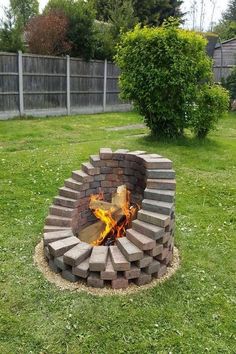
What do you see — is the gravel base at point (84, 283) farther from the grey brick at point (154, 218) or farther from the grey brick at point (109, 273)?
the grey brick at point (154, 218)

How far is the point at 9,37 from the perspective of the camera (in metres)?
11.8

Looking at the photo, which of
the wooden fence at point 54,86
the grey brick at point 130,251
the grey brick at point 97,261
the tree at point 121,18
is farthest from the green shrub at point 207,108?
the tree at point 121,18

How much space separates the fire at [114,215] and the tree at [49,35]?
36.2ft

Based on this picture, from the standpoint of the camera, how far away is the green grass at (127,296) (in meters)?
2.41

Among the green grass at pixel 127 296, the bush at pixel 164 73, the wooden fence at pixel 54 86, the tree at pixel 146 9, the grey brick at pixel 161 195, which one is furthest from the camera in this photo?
the tree at pixel 146 9

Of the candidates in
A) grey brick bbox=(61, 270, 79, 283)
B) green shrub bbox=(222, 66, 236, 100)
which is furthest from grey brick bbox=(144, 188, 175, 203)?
green shrub bbox=(222, 66, 236, 100)

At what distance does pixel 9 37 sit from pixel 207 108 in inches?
282

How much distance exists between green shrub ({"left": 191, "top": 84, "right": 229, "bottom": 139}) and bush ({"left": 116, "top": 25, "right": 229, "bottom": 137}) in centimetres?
9

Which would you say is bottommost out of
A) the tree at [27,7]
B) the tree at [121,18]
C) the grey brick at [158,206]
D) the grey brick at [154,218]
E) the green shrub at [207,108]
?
the grey brick at [154,218]

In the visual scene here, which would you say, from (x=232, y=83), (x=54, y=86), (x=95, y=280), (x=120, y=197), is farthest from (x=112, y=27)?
(x=95, y=280)

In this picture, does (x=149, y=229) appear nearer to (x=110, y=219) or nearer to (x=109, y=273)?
(x=109, y=273)

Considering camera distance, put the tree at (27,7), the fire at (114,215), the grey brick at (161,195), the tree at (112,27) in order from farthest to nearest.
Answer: the tree at (27,7)
the tree at (112,27)
the fire at (114,215)
the grey brick at (161,195)

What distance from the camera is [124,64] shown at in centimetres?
828

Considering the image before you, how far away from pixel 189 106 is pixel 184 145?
88 centimetres
